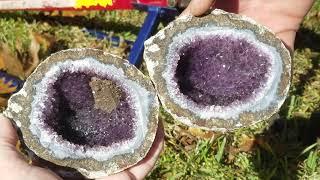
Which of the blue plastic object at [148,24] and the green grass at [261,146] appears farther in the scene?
the blue plastic object at [148,24]

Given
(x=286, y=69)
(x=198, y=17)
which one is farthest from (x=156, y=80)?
(x=286, y=69)

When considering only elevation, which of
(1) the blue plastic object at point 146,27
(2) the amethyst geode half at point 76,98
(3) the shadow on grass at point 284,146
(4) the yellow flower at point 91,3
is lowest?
(3) the shadow on grass at point 284,146

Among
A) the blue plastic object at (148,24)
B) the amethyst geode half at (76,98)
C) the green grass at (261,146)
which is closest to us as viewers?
the amethyst geode half at (76,98)

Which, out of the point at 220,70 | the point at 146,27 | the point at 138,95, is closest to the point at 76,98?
the point at 138,95

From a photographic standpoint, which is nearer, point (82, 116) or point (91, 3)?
point (82, 116)

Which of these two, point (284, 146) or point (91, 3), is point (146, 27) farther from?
point (284, 146)

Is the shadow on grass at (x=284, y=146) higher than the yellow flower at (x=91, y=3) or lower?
lower

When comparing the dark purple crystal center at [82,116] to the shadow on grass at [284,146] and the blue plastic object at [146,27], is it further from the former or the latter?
the shadow on grass at [284,146]

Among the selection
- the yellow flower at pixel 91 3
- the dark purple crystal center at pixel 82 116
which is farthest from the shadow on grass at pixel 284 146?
the yellow flower at pixel 91 3
